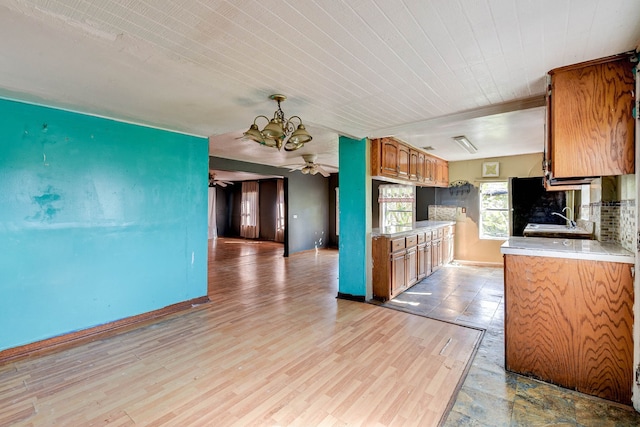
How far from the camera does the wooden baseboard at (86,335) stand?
263 cm

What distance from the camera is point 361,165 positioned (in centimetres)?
405

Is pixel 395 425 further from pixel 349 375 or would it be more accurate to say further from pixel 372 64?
pixel 372 64

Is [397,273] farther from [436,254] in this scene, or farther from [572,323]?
[572,323]

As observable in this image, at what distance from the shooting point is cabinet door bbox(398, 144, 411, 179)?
15.2 ft

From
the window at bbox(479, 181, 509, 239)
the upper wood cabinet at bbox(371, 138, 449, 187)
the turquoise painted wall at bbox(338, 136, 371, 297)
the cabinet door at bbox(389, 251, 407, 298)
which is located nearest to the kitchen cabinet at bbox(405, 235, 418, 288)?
the cabinet door at bbox(389, 251, 407, 298)

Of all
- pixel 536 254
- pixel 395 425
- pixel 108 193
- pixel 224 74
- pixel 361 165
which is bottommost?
pixel 395 425

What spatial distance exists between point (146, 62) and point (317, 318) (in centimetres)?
286

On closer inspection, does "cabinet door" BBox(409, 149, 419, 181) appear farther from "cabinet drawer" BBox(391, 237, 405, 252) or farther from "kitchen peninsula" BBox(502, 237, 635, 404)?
"kitchen peninsula" BBox(502, 237, 635, 404)

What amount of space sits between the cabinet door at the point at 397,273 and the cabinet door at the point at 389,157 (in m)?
1.17

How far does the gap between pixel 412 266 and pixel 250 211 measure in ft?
26.1

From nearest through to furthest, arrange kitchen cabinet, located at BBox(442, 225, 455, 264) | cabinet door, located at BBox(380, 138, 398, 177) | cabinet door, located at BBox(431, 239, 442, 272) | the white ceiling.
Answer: the white ceiling → cabinet door, located at BBox(380, 138, 398, 177) → cabinet door, located at BBox(431, 239, 442, 272) → kitchen cabinet, located at BBox(442, 225, 455, 264)

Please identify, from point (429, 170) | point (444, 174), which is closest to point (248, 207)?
point (444, 174)

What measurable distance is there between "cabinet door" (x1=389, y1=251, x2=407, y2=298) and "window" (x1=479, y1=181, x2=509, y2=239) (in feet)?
9.60

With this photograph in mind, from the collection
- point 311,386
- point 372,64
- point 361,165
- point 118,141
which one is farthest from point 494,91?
point 118,141
